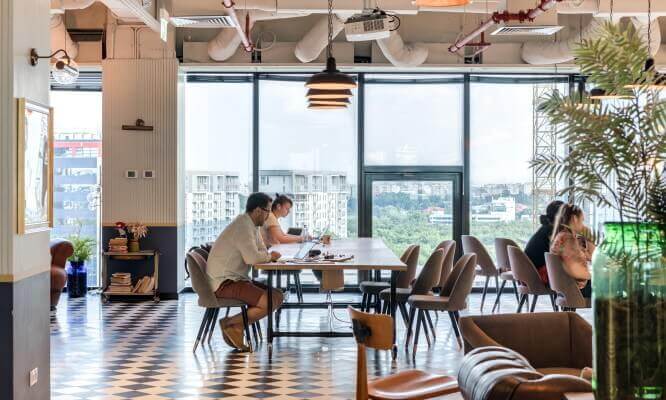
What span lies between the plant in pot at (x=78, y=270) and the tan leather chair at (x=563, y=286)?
23.0 ft

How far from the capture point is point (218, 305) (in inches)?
317

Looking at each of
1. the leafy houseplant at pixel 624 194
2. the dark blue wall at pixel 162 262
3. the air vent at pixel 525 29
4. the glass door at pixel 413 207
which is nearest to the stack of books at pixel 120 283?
the dark blue wall at pixel 162 262

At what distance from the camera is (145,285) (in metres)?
12.2

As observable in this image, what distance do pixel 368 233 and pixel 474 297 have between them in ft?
5.98

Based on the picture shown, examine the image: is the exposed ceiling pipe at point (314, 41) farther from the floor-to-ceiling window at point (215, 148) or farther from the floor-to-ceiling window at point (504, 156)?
the floor-to-ceiling window at point (504, 156)

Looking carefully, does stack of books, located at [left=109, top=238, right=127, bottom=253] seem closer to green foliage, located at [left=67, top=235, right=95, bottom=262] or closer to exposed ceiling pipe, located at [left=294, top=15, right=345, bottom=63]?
green foliage, located at [left=67, top=235, right=95, bottom=262]

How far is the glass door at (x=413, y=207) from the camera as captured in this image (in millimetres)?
13430

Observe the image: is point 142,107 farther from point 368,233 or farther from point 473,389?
point 473,389

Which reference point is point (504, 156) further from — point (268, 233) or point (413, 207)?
point (268, 233)

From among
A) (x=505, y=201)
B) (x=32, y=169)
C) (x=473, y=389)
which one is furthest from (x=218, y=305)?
(x=505, y=201)

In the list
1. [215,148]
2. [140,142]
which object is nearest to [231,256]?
[140,142]

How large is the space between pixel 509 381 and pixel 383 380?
5.05 ft

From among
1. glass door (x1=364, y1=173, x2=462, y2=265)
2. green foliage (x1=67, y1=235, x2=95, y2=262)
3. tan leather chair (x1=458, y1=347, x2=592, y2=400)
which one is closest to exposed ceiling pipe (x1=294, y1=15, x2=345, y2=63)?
glass door (x1=364, y1=173, x2=462, y2=265)

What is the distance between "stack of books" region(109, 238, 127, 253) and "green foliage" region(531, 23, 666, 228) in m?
9.84
